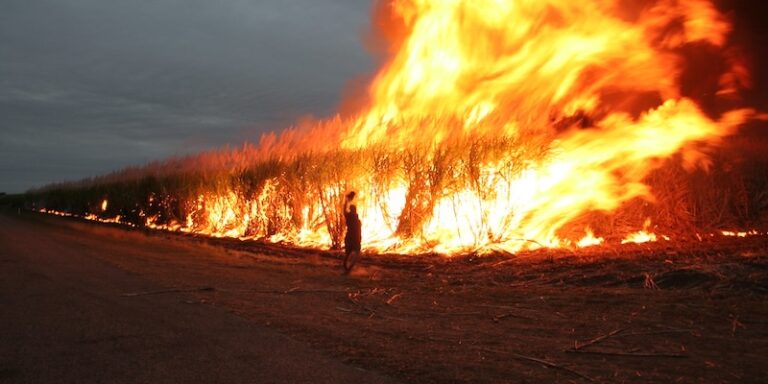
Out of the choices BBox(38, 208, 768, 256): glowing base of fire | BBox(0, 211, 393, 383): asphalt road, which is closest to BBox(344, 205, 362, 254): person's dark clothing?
BBox(38, 208, 768, 256): glowing base of fire

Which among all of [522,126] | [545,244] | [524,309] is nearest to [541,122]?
[522,126]

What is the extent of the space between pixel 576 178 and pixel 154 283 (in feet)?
23.0

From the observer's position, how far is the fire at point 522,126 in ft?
34.8

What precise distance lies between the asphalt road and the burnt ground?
0.79 ft

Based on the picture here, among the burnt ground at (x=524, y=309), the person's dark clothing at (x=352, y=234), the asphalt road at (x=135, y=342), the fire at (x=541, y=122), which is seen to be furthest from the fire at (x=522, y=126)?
the asphalt road at (x=135, y=342)

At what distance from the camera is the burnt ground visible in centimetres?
438

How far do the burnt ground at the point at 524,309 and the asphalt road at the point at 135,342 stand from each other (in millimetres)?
239

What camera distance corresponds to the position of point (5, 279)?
862cm

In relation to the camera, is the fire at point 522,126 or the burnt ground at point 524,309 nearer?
the burnt ground at point 524,309

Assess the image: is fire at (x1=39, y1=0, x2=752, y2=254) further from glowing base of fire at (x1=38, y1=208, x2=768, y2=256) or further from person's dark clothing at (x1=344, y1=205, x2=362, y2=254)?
person's dark clothing at (x1=344, y1=205, x2=362, y2=254)

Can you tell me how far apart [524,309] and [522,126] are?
571cm

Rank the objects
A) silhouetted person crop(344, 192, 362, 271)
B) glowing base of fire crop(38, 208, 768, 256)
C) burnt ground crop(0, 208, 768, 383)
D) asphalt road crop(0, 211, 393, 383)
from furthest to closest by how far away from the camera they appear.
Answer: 1. silhouetted person crop(344, 192, 362, 271)
2. glowing base of fire crop(38, 208, 768, 256)
3. burnt ground crop(0, 208, 768, 383)
4. asphalt road crop(0, 211, 393, 383)

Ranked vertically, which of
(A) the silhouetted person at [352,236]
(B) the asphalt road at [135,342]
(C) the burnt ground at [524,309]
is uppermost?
(A) the silhouetted person at [352,236]

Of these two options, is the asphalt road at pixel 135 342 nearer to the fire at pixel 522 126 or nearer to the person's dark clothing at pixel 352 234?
the person's dark clothing at pixel 352 234
